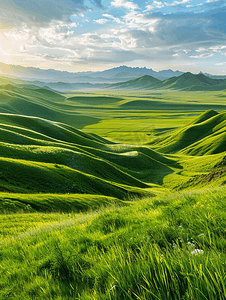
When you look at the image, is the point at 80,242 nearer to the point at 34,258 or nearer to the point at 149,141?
the point at 34,258

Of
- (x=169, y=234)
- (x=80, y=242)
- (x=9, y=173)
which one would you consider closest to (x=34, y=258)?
(x=80, y=242)

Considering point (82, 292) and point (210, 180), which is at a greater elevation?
point (82, 292)

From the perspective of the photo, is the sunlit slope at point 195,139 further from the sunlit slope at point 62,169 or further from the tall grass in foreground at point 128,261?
the tall grass in foreground at point 128,261

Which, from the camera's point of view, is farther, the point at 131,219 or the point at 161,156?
the point at 161,156

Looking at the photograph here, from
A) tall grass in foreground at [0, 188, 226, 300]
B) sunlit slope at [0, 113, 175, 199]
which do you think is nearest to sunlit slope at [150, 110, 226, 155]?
sunlit slope at [0, 113, 175, 199]

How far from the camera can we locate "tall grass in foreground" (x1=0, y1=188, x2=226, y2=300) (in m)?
3.04

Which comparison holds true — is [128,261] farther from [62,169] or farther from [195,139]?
[195,139]

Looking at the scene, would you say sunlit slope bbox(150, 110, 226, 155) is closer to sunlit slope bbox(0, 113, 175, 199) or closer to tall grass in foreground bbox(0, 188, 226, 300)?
sunlit slope bbox(0, 113, 175, 199)

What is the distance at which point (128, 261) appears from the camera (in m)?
4.02

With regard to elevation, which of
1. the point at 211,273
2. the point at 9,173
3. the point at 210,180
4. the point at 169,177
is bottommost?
the point at 169,177

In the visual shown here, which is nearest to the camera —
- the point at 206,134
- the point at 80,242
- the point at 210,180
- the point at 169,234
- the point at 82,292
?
the point at 82,292

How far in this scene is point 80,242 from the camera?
595 centimetres

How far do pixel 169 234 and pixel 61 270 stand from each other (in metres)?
2.72

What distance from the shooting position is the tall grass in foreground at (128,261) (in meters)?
3.04
